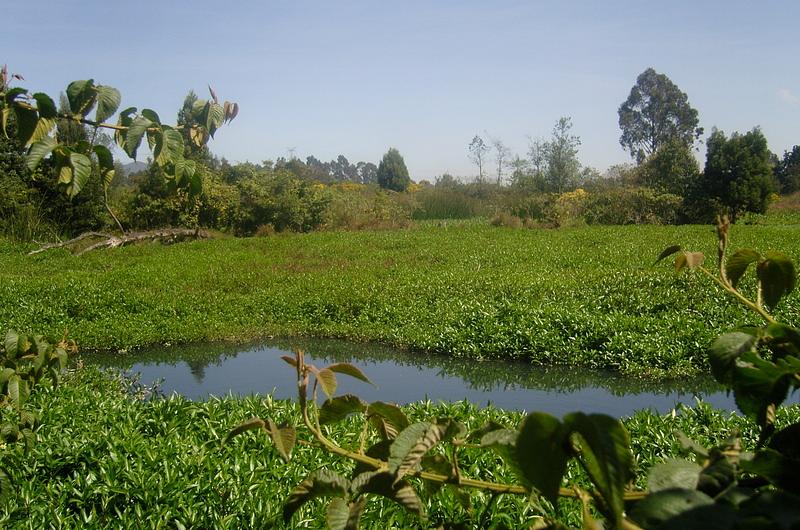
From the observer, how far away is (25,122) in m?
1.10

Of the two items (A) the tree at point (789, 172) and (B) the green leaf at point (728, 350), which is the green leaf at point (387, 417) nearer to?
(B) the green leaf at point (728, 350)

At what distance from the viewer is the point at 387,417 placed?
738 mm

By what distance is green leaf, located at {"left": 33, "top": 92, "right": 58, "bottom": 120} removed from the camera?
1.08 m

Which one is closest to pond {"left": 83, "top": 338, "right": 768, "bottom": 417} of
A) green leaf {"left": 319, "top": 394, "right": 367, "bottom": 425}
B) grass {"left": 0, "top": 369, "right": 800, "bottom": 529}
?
grass {"left": 0, "top": 369, "right": 800, "bottom": 529}

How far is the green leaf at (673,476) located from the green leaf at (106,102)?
1008 millimetres

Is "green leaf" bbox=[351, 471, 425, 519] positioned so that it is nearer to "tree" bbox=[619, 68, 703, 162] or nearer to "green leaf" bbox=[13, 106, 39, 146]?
"green leaf" bbox=[13, 106, 39, 146]

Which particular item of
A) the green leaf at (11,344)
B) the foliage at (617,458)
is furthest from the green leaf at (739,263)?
the green leaf at (11,344)

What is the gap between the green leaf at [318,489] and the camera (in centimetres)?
65

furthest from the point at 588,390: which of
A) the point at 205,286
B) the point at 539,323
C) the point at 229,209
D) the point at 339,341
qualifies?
the point at 229,209

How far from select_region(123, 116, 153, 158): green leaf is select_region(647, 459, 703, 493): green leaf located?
0.96 meters

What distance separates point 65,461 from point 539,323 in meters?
4.23

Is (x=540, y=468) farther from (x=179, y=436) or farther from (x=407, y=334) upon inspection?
(x=407, y=334)

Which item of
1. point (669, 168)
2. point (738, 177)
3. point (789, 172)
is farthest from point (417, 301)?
point (789, 172)

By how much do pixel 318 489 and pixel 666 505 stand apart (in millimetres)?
354
